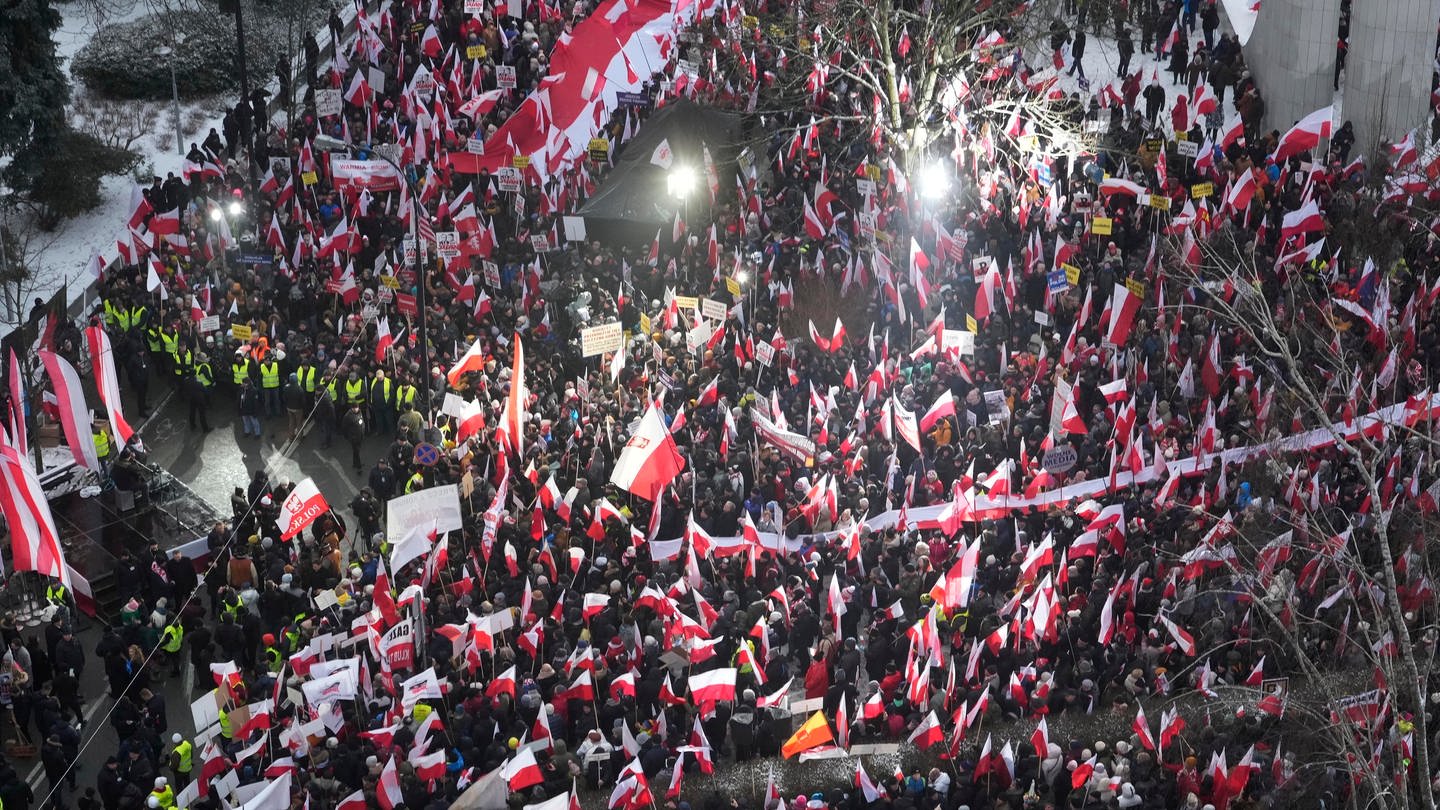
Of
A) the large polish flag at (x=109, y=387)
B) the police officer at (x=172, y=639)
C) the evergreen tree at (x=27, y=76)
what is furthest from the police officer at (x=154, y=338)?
the police officer at (x=172, y=639)

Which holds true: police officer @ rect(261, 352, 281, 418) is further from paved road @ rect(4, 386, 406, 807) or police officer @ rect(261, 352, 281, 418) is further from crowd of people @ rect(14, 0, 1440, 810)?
paved road @ rect(4, 386, 406, 807)

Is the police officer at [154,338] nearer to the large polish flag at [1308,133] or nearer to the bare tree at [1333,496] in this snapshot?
the bare tree at [1333,496]

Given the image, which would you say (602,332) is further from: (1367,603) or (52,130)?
(52,130)

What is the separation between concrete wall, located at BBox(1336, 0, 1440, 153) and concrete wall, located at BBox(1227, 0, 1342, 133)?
0.44m

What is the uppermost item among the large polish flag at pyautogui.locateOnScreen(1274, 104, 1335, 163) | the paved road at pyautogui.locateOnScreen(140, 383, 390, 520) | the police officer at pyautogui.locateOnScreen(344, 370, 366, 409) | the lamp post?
the large polish flag at pyautogui.locateOnScreen(1274, 104, 1335, 163)

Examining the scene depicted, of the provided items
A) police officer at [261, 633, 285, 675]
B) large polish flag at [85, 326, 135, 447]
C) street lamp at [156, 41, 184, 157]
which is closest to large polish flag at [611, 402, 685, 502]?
police officer at [261, 633, 285, 675]

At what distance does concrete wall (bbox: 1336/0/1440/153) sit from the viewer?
36906 mm

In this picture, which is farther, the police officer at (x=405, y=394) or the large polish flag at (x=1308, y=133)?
the large polish flag at (x=1308, y=133)

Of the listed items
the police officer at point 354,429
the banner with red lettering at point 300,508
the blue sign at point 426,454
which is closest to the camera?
the banner with red lettering at point 300,508

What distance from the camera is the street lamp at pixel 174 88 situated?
144 feet

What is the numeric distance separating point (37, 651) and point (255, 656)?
110 inches

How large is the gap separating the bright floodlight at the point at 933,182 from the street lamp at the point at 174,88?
58.6ft

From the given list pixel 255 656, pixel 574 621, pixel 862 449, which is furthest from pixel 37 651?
pixel 862 449

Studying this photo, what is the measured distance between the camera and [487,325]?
3341 cm
